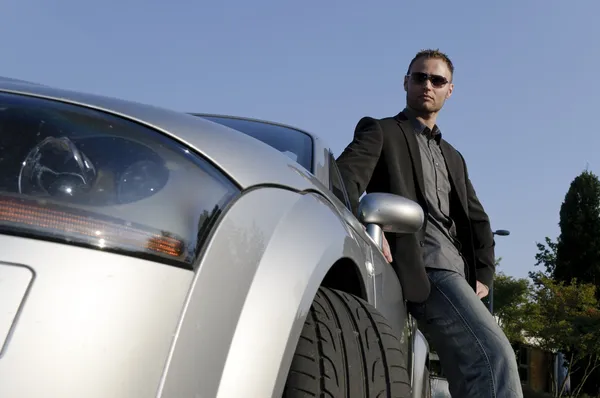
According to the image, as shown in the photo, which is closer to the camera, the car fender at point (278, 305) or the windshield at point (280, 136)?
the car fender at point (278, 305)

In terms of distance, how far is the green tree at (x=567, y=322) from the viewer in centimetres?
3241

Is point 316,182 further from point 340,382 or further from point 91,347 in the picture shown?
point 91,347

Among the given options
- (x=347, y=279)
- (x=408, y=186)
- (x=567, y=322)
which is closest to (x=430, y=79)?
(x=408, y=186)

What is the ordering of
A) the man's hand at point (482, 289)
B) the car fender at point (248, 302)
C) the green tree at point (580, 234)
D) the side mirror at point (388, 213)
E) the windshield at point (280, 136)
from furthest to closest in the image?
the green tree at point (580, 234)
the man's hand at point (482, 289)
the windshield at point (280, 136)
the side mirror at point (388, 213)
the car fender at point (248, 302)

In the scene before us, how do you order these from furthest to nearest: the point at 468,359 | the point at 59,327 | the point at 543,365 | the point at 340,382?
1. the point at 543,365
2. the point at 468,359
3. the point at 340,382
4. the point at 59,327

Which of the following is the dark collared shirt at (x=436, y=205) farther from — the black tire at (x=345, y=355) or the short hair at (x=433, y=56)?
the black tire at (x=345, y=355)

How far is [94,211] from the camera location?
46.1 inches

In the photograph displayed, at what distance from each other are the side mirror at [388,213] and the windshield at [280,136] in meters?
0.25

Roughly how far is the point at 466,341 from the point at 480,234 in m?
0.99

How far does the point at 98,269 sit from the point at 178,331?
15 centimetres

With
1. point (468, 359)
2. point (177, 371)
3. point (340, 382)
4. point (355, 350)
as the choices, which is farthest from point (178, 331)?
point (468, 359)

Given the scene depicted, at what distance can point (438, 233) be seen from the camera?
10.8 feet

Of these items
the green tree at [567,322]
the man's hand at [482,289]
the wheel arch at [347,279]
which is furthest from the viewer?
the green tree at [567,322]

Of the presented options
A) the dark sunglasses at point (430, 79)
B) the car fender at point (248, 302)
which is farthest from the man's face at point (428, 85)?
the car fender at point (248, 302)
